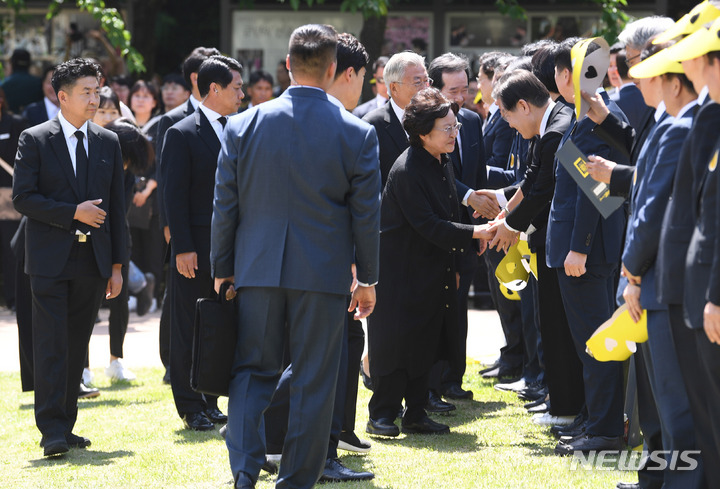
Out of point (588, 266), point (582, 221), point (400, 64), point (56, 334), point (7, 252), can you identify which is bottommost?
point (7, 252)

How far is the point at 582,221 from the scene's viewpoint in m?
5.67

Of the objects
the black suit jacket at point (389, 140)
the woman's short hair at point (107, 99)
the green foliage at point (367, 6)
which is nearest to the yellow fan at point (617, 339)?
the black suit jacket at point (389, 140)

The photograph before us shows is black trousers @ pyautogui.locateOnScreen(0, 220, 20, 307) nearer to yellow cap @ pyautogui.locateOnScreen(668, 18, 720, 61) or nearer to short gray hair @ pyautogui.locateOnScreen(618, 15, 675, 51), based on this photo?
short gray hair @ pyautogui.locateOnScreen(618, 15, 675, 51)

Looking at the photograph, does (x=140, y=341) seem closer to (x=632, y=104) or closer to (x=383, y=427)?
(x=383, y=427)

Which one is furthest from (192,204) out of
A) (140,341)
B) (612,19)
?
(612,19)

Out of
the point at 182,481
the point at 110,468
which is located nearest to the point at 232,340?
the point at 182,481

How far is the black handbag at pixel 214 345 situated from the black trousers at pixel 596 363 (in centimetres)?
206

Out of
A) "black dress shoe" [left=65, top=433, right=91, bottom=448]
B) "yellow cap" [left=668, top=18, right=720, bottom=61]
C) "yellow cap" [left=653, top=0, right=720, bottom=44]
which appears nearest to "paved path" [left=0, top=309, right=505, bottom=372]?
"black dress shoe" [left=65, top=433, right=91, bottom=448]

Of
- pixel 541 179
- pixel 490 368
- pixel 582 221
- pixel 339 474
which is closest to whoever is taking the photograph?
pixel 339 474

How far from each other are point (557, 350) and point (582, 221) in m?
1.01

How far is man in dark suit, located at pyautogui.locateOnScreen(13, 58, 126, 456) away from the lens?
6059 millimetres

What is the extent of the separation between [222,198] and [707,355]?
2.18m

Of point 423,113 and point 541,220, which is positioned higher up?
point 423,113

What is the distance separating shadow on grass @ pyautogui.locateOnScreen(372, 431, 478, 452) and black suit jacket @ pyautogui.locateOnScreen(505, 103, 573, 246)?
1250mm
